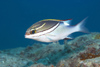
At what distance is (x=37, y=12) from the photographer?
10019 cm

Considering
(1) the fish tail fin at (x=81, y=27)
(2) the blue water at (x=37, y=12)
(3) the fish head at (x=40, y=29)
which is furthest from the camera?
(2) the blue water at (x=37, y=12)

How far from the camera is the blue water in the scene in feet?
236

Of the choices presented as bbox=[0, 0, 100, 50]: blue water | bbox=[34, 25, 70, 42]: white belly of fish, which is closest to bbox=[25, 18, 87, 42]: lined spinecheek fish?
bbox=[34, 25, 70, 42]: white belly of fish

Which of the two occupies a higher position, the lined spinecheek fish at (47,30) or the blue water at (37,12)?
the blue water at (37,12)

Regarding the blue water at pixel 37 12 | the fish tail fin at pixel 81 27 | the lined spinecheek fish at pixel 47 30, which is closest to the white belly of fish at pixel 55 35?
the lined spinecheek fish at pixel 47 30

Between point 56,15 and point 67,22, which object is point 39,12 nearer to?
point 56,15

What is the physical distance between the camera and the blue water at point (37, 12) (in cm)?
7194

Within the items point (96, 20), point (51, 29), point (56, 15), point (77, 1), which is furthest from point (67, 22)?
point (77, 1)

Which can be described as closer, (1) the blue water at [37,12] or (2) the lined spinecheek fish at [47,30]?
(2) the lined spinecheek fish at [47,30]

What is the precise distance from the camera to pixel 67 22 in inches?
76.2

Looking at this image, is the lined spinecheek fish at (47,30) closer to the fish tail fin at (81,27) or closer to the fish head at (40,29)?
the fish head at (40,29)

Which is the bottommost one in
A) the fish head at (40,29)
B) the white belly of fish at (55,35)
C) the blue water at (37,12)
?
the white belly of fish at (55,35)

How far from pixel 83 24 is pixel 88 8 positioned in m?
98.6

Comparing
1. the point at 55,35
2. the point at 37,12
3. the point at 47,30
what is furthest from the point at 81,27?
the point at 37,12
